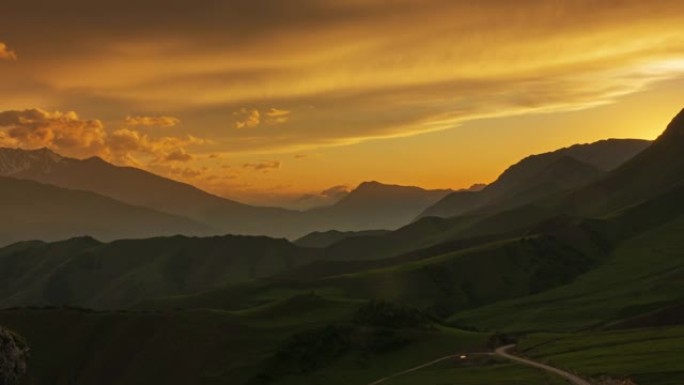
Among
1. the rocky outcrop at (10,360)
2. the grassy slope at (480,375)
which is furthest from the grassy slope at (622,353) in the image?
the rocky outcrop at (10,360)

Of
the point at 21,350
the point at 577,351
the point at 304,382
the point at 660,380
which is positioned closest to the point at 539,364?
the point at 577,351

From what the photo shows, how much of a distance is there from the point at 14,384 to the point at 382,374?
11184 centimetres

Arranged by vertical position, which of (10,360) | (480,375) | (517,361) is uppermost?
(10,360)

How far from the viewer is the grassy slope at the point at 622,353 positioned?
121m

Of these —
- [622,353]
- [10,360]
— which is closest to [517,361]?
[622,353]

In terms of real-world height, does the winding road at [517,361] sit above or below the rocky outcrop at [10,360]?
below

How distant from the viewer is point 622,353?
146250 millimetres

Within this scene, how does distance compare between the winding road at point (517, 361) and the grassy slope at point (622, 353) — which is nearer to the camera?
the grassy slope at point (622, 353)

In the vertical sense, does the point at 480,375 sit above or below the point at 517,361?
below

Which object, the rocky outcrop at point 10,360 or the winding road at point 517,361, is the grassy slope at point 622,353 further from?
the rocky outcrop at point 10,360

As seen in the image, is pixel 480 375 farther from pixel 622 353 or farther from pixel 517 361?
pixel 622 353

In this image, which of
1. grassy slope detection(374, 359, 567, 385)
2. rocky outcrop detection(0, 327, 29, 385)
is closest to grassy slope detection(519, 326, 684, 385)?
grassy slope detection(374, 359, 567, 385)

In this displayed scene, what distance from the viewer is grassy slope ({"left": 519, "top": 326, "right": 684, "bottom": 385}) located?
397 feet

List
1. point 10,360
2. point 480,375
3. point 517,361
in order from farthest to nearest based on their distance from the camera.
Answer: point 517,361, point 480,375, point 10,360
